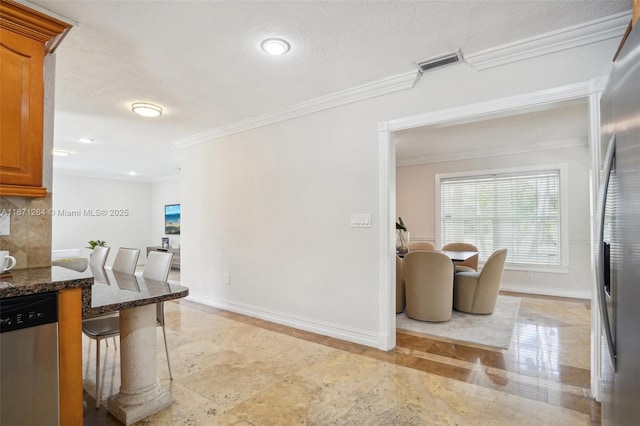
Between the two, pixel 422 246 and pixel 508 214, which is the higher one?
pixel 508 214

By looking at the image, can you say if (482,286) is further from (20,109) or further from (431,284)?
(20,109)

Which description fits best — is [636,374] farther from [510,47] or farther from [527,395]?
[510,47]

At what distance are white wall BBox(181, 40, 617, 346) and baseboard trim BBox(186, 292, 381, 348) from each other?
0.04ft

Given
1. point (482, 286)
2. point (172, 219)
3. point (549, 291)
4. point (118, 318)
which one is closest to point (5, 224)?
point (118, 318)

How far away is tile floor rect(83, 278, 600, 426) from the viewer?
2.02m

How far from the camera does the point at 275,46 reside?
2.42 metres

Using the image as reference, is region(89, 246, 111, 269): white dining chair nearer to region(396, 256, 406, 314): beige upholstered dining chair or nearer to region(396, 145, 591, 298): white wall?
region(396, 256, 406, 314): beige upholstered dining chair

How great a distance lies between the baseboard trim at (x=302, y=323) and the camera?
3.18 metres

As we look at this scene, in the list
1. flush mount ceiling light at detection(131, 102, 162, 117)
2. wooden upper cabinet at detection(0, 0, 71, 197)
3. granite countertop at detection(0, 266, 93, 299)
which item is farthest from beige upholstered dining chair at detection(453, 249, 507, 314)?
wooden upper cabinet at detection(0, 0, 71, 197)

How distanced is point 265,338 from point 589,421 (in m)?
2.55

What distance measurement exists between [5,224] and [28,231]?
0.37 ft

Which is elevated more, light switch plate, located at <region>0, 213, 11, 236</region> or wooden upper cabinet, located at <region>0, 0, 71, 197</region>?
wooden upper cabinet, located at <region>0, 0, 71, 197</region>

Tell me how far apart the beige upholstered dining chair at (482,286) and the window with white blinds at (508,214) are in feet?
5.97

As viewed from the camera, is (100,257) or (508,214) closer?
(100,257)
